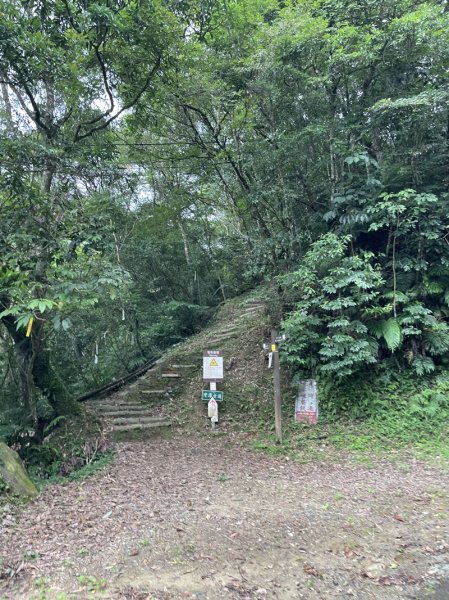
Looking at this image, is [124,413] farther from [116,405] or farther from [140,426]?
[140,426]

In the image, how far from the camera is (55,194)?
6461 mm

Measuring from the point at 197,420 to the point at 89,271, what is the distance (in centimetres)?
449

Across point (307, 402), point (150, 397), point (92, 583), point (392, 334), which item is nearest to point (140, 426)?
point (150, 397)

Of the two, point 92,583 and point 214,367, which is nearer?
point 92,583

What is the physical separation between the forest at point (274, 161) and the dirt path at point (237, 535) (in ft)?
7.90

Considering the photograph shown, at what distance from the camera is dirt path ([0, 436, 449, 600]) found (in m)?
3.16

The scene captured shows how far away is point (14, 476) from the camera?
5141 mm

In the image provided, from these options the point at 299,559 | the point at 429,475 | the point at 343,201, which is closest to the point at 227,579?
the point at 299,559

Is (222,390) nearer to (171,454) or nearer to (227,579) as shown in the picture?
(171,454)

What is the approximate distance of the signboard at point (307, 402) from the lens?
7.92m

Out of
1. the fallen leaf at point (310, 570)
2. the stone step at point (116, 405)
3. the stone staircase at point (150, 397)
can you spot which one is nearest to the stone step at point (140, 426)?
the stone staircase at point (150, 397)

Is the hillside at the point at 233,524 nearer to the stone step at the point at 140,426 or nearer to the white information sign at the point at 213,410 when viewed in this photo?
the stone step at the point at 140,426

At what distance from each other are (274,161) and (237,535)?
23.8ft

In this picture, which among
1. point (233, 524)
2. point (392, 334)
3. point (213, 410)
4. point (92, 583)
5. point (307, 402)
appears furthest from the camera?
point (213, 410)
